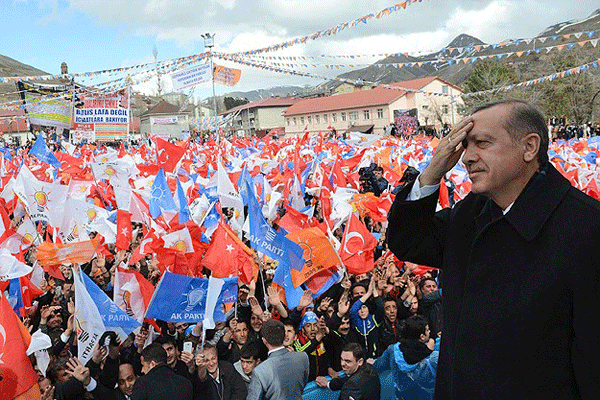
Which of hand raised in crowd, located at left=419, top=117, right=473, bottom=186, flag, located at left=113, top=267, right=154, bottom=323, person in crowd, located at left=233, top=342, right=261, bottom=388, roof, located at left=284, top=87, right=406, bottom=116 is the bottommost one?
person in crowd, located at left=233, top=342, right=261, bottom=388

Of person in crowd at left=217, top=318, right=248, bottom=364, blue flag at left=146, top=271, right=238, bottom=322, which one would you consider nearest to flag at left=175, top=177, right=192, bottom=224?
person in crowd at left=217, top=318, right=248, bottom=364

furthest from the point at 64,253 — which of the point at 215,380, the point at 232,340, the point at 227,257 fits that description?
the point at 215,380

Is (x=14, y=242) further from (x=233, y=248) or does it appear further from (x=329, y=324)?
(x=329, y=324)

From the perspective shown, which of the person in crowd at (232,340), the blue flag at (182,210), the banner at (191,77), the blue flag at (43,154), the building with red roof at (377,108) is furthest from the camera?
the building with red roof at (377,108)

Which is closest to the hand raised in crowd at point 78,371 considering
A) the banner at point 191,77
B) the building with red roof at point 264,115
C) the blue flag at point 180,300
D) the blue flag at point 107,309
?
the blue flag at point 107,309

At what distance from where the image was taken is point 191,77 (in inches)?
874

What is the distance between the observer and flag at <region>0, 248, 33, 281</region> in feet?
21.3

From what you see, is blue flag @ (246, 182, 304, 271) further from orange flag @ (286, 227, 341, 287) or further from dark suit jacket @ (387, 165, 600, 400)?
dark suit jacket @ (387, 165, 600, 400)

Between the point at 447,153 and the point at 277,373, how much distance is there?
2908 mm

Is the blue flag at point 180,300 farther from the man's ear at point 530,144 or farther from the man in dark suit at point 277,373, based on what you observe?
the man's ear at point 530,144

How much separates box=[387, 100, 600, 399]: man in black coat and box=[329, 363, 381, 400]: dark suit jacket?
2615 millimetres

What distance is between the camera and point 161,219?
33.5ft

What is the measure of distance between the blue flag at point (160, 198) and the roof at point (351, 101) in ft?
193

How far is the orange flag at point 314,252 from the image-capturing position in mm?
6938
